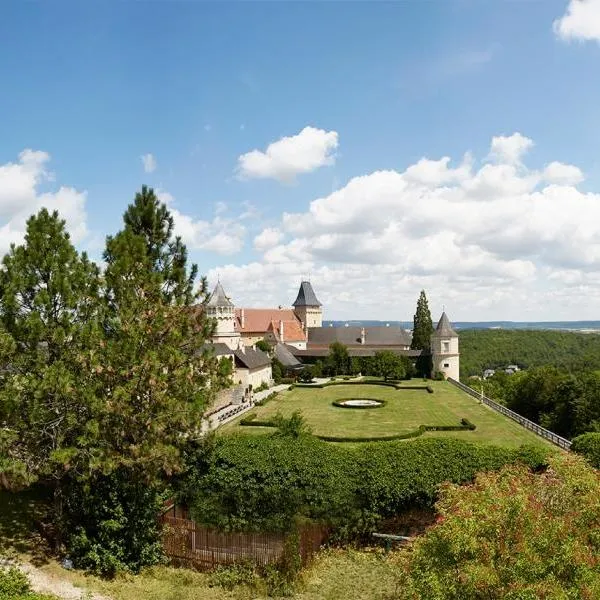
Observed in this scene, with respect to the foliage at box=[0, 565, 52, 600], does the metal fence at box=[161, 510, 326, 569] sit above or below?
below

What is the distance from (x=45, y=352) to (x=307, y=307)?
76997 mm

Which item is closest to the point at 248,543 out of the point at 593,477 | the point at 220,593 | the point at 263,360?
the point at 220,593

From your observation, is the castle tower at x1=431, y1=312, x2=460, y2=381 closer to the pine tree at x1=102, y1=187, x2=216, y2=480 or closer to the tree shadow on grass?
the pine tree at x1=102, y1=187, x2=216, y2=480

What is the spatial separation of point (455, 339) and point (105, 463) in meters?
57.8

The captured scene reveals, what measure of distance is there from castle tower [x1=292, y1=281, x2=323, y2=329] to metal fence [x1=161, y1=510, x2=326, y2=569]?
74.3m

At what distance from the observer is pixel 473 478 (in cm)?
1708

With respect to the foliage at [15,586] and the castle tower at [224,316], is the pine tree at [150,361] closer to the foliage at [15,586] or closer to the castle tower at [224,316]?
the foliage at [15,586]

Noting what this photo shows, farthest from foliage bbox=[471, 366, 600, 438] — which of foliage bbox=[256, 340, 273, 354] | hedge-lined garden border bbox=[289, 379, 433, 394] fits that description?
foliage bbox=[256, 340, 273, 354]

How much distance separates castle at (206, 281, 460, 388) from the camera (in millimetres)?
58375

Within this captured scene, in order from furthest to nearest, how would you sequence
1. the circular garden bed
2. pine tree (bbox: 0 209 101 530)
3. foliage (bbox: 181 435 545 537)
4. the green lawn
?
the circular garden bed → the green lawn → foliage (bbox: 181 435 545 537) → pine tree (bbox: 0 209 101 530)

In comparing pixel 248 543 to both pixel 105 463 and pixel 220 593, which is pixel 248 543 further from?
pixel 105 463

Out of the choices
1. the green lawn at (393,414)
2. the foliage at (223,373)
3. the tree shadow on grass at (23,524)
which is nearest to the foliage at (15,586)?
the tree shadow on grass at (23,524)

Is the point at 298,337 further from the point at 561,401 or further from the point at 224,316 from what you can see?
the point at 561,401

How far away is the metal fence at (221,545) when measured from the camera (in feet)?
50.7
